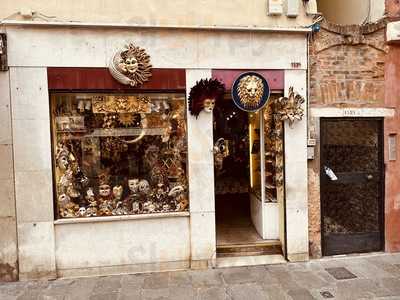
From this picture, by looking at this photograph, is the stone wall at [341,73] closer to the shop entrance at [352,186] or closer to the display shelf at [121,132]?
the shop entrance at [352,186]

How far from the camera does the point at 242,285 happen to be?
5012mm

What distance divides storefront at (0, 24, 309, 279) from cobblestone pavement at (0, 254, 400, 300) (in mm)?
248

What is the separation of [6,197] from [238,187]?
609 cm

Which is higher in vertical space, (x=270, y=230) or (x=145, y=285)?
(x=270, y=230)

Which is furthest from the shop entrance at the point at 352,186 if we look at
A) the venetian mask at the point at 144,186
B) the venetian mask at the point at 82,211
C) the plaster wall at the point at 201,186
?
the venetian mask at the point at 82,211

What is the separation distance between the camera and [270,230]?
6.29 meters

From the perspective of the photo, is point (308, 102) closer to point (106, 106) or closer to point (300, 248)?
point (300, 248)

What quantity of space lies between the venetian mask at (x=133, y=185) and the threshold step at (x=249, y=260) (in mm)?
1834

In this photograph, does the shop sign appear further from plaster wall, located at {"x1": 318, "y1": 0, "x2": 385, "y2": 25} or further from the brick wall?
plaster wall, located at {"x1": 318, "y1": 0, "x2": 385, "y2": 25}

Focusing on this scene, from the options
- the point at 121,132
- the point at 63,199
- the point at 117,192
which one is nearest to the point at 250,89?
the point at 121,132

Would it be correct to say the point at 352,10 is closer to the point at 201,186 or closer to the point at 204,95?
the point at 204,95

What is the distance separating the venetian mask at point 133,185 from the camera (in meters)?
5.73

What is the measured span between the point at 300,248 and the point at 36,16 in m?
5.60

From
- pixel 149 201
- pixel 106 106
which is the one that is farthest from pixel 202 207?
pixel 106 106
